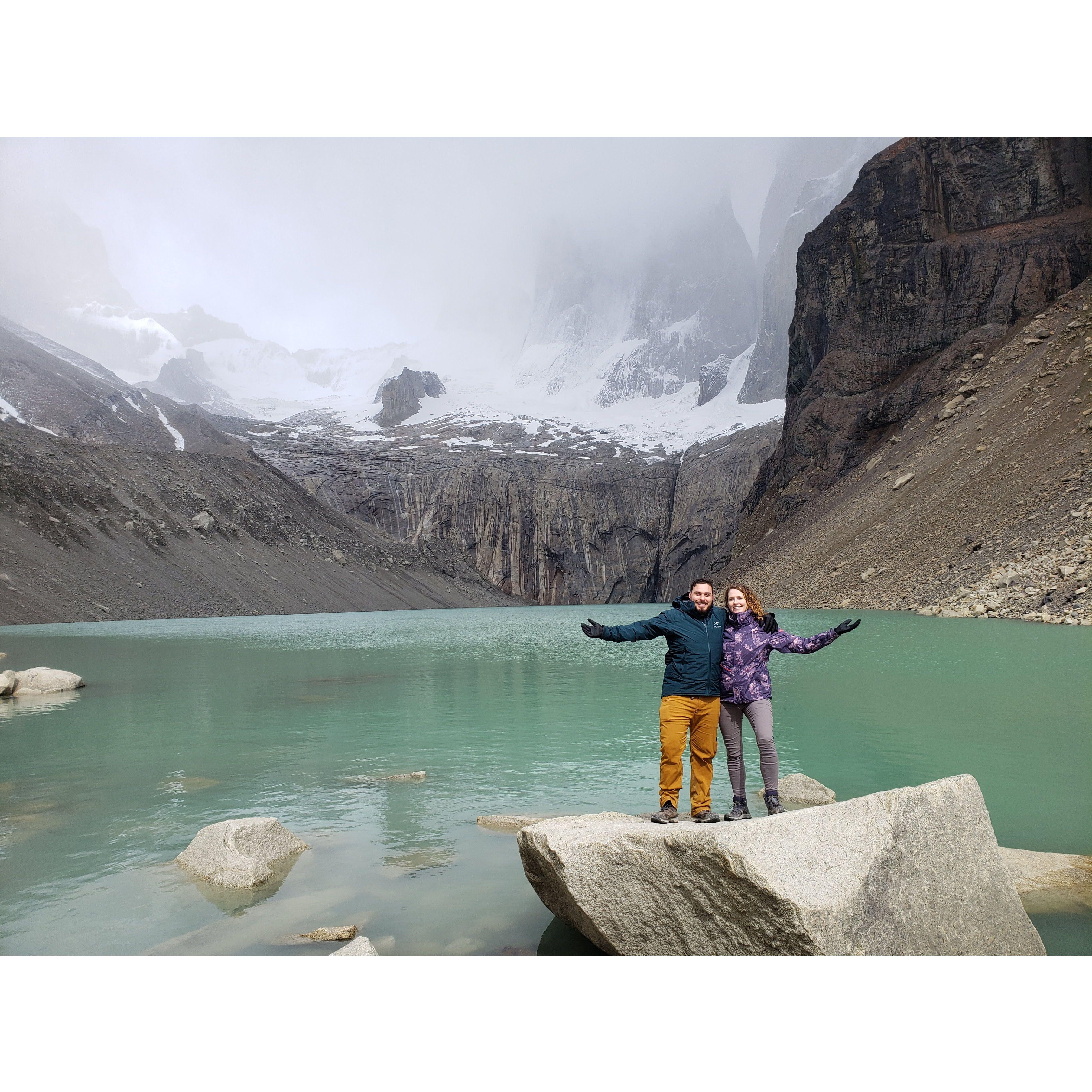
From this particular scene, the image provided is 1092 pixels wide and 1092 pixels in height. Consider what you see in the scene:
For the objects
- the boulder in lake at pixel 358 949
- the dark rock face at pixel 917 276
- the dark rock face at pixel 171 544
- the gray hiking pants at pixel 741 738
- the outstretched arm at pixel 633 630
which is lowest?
the boulder in lake at pixel 358 949

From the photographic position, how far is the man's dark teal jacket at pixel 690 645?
6.00 m

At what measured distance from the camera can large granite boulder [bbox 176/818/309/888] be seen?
6.04 metres

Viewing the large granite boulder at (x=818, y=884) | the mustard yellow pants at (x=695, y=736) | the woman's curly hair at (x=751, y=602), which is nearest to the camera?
the large granite boulder at (x=818, y=884)

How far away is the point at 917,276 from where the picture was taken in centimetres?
5541

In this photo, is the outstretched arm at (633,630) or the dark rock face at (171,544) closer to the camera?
the outstretched arm at (633,630)

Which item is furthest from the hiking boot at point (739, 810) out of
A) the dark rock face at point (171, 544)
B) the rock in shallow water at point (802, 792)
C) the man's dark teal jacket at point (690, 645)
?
the dark rock face at point (171, 544)

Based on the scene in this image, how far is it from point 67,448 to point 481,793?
6771cm

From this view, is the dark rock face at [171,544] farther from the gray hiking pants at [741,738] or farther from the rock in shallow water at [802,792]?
the gray hiking pants at [741,738]

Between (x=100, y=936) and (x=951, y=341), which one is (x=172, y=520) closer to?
(x=951, y=341)

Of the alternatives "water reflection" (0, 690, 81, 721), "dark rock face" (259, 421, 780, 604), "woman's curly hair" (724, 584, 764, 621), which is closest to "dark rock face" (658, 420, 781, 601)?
"dark rock face" (259, 421, 780, 604)

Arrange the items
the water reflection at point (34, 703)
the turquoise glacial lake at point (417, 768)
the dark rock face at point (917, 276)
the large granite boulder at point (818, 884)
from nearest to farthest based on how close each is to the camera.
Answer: the large granite boulder at point (818, 884) < the turquoise glacial lake at point (417, 768) < the water reflection at point (34, 703) < the dark rock face at point (917, 276)

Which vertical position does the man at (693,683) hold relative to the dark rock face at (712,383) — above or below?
below

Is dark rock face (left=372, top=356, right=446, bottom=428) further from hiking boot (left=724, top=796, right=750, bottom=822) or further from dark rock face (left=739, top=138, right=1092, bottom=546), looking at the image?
hiking boot (left=724, top=796, right=750, bottom=822)

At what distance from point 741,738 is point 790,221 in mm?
157055
